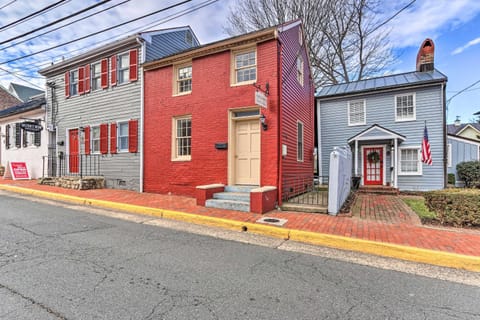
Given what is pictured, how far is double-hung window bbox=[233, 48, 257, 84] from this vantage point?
353 inches

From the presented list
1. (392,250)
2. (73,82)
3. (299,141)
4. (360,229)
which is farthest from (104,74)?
(392,250)

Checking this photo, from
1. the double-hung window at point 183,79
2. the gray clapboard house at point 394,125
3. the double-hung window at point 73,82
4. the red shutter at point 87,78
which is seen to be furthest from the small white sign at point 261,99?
the double-hung window at point 73,82

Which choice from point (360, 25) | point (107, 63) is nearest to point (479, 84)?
point (360, 25)

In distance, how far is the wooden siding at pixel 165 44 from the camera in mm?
11875

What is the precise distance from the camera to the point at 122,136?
12.0m

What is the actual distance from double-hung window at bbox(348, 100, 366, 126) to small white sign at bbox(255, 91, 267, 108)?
872 cm

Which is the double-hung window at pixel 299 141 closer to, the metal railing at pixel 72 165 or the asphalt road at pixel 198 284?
the asphalt road at pixel 198 284

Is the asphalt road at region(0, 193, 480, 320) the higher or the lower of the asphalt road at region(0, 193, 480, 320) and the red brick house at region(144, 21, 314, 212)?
the lower

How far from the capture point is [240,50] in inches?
360

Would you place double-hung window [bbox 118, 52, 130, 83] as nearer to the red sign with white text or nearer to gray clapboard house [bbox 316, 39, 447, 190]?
the red sign with white text

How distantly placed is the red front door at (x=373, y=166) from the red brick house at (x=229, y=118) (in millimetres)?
4851

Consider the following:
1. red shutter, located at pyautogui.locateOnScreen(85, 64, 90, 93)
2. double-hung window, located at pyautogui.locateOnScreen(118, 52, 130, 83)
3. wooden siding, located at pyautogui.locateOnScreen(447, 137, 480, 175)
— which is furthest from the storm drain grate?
wooden siding, located at pyautogui.locateOnScreen(447, 137, 480, 175)

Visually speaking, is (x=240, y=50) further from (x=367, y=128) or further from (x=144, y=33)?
(x=367, y=128)

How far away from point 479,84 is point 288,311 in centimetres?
1932
